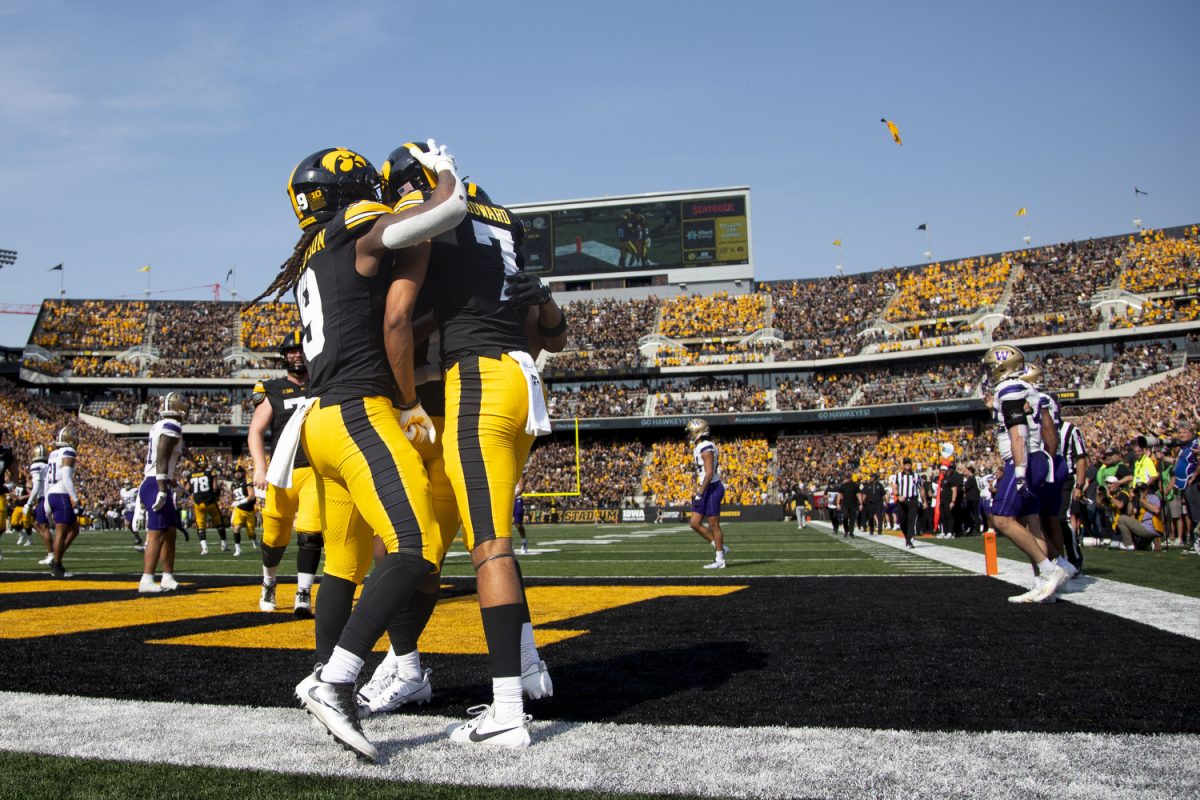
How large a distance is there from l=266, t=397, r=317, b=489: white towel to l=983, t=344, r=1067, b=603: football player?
5213 mm

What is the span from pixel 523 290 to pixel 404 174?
26.9 inches

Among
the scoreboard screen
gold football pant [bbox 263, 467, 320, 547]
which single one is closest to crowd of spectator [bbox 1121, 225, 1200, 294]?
the scoreboard screen

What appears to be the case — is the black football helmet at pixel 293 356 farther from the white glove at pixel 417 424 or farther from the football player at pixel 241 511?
the football player at pixel 241 511

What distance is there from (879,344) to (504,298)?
1819 inches

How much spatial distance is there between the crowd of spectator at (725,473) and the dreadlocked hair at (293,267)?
3770 cm

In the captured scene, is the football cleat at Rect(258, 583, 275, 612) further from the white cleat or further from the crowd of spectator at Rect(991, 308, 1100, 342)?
the crowd of spectator at Rect(991, 308, 1100, 342)

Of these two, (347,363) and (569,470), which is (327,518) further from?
(569,470)

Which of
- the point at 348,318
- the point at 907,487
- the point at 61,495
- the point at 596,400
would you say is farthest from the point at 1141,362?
the point at 348,318

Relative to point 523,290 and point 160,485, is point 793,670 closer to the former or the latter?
point 523,290

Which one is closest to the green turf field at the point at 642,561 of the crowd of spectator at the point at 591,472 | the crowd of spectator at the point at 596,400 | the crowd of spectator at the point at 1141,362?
the crowd of spectator at the point at 591,472

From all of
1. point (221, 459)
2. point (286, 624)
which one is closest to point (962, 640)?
point (286, 624)

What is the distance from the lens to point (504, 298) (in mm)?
3857

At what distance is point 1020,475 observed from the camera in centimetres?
710

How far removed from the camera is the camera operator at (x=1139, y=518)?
14422 millimetres
